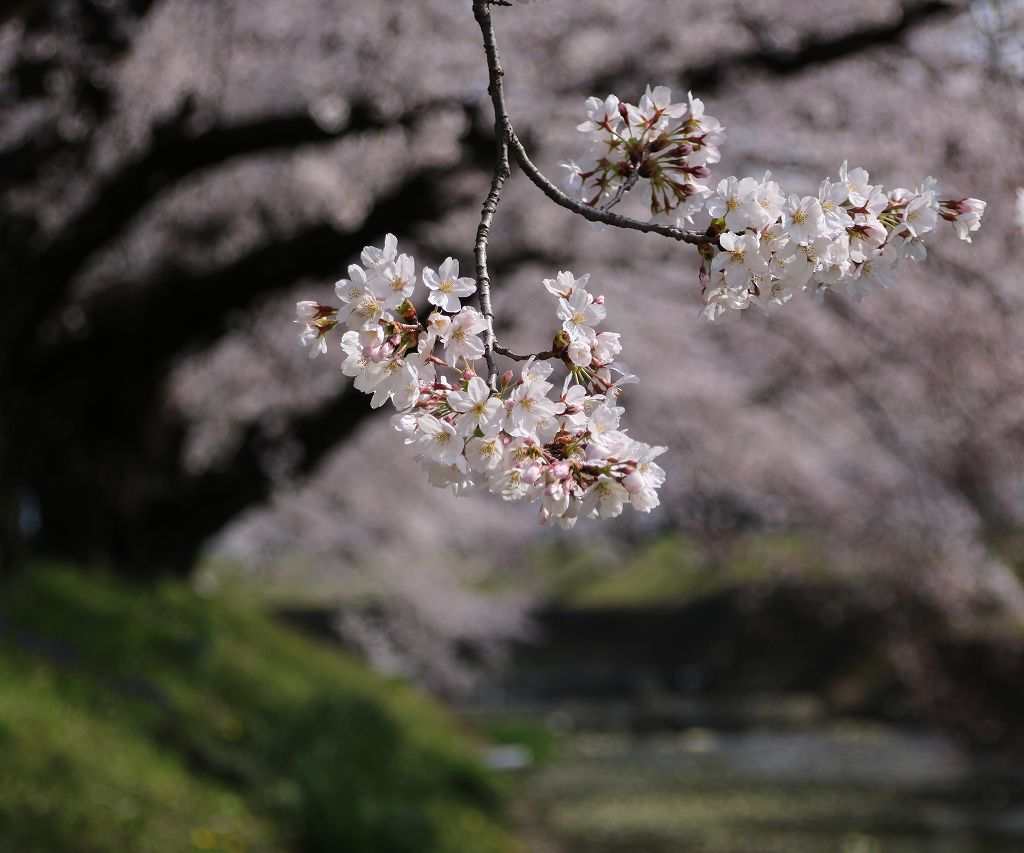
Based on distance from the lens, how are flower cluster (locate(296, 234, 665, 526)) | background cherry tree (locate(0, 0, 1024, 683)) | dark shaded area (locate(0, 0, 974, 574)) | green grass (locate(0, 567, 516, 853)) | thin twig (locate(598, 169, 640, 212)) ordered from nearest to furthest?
flower cluster (locate(296, 234, 665, 526)) < thin twig (locate(598, 169, 640, 212)) < green grass (locate(0, 567, 516, 853)) < dark shaded area (locate(0, 0, 974, 574)) < background cherry tree (locate(0, 0, 1024, 683))

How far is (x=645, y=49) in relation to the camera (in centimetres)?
754

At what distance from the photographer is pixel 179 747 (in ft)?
24.7

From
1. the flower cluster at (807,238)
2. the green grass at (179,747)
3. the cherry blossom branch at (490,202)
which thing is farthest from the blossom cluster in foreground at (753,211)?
the green grass at (179,747)

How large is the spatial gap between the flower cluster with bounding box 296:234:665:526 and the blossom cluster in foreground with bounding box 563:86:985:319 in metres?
0.28

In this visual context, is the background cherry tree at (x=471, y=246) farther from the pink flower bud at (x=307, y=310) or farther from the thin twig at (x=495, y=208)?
the pink flower bud at (x=307, y=310)

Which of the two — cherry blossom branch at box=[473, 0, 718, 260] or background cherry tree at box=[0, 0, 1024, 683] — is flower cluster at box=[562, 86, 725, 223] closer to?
cherry blossom branch at box=[473, 0, 718, 260]

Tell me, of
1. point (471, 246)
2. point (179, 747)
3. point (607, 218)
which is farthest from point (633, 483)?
point (471, 246)

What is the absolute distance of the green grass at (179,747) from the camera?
5785 mm

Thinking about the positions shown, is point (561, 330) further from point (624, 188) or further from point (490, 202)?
point (624, 188)

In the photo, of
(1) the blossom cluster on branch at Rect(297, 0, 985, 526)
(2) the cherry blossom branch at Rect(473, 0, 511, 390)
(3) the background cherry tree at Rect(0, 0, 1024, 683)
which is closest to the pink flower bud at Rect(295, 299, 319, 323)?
(1) the blossom cluster on branch at Rect(297, 0, 985, 526)

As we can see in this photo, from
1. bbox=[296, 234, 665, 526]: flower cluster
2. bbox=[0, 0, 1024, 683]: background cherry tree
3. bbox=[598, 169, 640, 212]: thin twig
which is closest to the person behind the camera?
bbox=[296, 234, 665, 526]: flower cluster

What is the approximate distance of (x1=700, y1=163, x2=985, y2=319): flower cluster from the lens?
1977 millimetres

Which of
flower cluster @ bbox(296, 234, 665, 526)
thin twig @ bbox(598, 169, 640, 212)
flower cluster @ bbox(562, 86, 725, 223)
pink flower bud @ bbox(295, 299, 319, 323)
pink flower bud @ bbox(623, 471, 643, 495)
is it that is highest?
flower cluster @ bbox(562, 86, 725, 223)

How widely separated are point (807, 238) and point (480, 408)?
0.62 m
